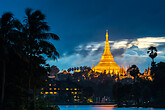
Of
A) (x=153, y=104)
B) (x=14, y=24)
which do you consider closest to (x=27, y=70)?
(x=14, y=24)

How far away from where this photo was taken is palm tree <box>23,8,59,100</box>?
37.7 metres

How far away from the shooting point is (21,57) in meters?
29.1

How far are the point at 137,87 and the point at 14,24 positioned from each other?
92.7 metres

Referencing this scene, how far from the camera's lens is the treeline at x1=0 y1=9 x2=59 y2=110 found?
30.4 meters

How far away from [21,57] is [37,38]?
944 centimetres

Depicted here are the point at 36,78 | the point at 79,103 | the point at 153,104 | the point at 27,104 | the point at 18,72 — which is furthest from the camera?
the point at 79,103

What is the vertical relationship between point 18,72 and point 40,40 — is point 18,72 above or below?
below

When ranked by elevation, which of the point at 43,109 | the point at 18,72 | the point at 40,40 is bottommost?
the point at 43,109

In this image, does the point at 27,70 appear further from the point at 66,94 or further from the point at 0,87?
the point at 66,94

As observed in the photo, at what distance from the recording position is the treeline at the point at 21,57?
99.7 feet

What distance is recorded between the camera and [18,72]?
3306 centimetres

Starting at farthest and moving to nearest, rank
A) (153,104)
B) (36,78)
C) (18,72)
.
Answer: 1. (153,104)
2. (36,78)
3. (18,72)

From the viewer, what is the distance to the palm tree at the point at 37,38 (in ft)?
124

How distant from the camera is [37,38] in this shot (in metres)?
38.4
